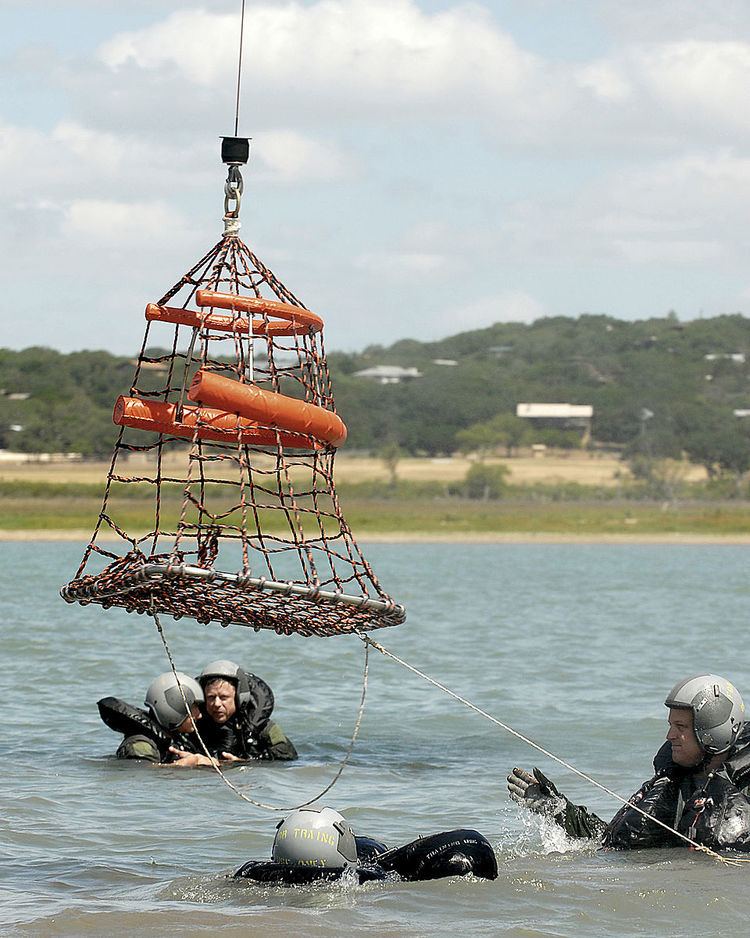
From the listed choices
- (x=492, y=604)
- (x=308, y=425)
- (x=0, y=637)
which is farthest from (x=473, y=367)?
(x=308, y=425)

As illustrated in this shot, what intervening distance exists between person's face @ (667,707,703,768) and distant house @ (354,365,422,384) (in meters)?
134

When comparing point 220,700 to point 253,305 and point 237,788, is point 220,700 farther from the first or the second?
point 253,305

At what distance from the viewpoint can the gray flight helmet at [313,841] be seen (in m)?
10.3

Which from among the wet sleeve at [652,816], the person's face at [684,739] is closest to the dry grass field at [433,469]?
the wet sleeve at [652,816]

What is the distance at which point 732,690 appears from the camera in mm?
11234

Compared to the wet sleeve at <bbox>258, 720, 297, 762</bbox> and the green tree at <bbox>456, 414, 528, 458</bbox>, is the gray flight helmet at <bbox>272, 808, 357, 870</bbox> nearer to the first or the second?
the wet sleeve at <bbox>258, 720, 297, 762</bbox>

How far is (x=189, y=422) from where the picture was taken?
393 inches

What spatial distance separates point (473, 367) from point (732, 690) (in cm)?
14237

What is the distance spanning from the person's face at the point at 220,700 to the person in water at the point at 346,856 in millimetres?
4109

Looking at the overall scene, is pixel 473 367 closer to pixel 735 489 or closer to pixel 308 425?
pixel 735 489

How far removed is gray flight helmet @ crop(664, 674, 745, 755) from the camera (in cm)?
1101

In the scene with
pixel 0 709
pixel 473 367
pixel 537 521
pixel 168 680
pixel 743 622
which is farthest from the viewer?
pixel 473 367

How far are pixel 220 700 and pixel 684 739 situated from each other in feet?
17.8

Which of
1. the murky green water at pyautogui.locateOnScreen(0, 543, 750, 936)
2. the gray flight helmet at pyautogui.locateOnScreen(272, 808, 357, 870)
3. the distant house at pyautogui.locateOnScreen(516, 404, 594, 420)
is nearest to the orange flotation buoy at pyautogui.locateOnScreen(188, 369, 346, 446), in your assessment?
the gray flight helmet at pyautogui.locateOnScreen(272, 808, 357, 870)
